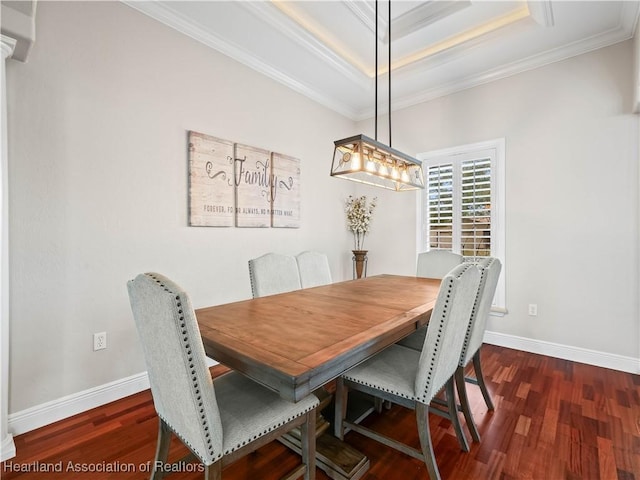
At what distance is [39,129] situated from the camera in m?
1.92

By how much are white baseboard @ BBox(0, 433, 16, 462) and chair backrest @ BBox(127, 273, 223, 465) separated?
1.31 metres

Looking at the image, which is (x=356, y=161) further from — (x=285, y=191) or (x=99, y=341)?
(x=99, y=341)

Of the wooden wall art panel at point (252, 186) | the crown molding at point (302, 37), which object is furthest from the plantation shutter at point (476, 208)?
the wooden wall art panel at point (252, 186)

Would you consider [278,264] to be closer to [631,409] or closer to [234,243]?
[234,243]

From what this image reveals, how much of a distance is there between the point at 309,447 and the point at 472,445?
1.03 m

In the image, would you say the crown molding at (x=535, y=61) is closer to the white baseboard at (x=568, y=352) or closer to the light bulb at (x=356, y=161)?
the light bulb at (x=356, y=161)

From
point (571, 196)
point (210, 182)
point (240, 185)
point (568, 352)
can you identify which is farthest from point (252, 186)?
point (568, 352)

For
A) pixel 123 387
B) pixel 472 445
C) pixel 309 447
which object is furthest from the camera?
pixel 123 387

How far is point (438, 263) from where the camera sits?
309 centimetres

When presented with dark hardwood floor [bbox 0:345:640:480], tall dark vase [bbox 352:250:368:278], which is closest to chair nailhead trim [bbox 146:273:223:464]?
dark hardwood floor [bbox 0:345:640:480]

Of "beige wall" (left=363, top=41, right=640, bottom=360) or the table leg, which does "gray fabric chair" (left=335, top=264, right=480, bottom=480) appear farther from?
"beige wall" (left=363, top=41, right=640, bottom=360)

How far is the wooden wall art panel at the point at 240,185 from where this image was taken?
2.68m

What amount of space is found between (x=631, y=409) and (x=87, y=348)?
3.67 m

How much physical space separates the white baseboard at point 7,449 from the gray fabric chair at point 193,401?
99 cm
